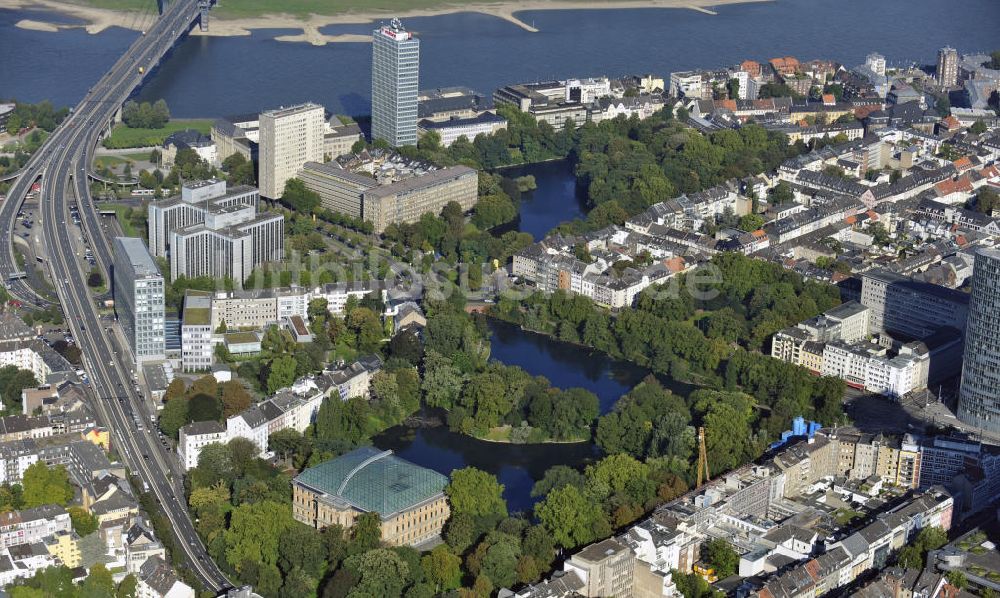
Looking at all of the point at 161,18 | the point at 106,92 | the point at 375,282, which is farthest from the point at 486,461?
the point at 161,18

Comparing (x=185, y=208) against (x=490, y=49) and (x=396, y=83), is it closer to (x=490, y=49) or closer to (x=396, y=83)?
(x=396, y=83)

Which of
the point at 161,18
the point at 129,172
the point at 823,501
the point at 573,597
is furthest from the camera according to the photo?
the point at 161,18

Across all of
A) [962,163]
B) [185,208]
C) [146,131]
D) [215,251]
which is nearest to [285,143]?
[185,208]

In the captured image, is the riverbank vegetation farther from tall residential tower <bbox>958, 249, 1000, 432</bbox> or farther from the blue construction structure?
tall residential tower <bbox>958, 249, 1000, 432</bbox>

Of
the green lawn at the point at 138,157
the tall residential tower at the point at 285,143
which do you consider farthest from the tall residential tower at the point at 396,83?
the green lawn at the point at 138,157

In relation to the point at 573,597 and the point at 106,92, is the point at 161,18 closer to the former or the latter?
the point at 106,92

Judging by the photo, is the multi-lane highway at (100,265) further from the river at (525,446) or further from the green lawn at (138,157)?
the river at (525,446)
